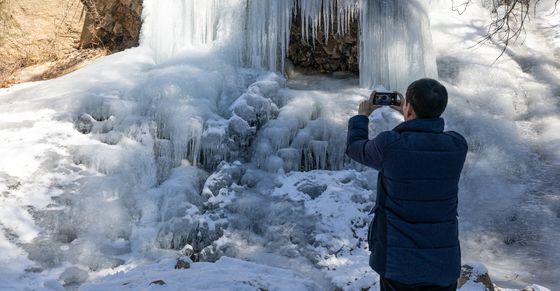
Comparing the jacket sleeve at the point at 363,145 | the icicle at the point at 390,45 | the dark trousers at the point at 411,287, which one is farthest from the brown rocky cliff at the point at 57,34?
the dark trousers at the point at 411,287

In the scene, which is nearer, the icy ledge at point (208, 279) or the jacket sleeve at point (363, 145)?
the jacket sleeve at point (363, 145)

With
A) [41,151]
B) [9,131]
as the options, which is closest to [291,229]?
[41,151]

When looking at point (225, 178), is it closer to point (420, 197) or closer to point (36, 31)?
point (420, 197)

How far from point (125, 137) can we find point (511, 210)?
3.94 metres

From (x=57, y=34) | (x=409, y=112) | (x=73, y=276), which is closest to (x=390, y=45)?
(x=73, y=276)

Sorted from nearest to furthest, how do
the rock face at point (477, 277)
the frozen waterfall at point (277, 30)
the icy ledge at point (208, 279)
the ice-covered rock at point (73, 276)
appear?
the icy ledge at point (208, 279) → the rock face at point (477, 277) → the ice-covered rock at point (73, 276) → the frozen waterfall at point (277, 30)

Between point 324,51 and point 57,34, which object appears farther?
point 57,34

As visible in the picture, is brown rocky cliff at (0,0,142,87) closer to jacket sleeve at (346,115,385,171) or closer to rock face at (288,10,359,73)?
rock face at (288,10,359,73)

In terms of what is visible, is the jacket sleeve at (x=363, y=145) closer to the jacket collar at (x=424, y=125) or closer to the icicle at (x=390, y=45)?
the jacket collar at (x=424, y=125)

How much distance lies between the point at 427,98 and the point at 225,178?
12.3 feet

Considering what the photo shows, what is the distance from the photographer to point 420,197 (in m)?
1.84

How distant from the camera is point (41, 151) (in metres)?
5.25

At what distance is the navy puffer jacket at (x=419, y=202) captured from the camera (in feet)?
6.02

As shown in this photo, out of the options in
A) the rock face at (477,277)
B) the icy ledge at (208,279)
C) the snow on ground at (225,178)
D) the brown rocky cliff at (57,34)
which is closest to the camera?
the icy ledge at (208,279)
